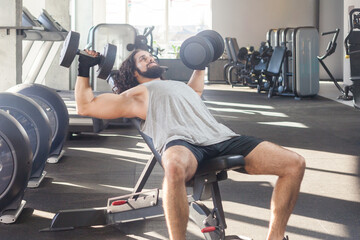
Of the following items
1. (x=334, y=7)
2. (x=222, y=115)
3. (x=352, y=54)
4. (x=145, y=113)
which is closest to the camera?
(x=145, y=113)

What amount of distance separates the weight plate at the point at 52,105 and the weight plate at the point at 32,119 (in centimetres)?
55

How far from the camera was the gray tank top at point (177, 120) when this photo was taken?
7.65ft

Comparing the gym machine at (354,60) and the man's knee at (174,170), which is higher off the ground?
the gym machine at (354,60)

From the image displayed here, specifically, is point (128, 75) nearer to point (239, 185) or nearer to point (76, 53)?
point (76, 53)

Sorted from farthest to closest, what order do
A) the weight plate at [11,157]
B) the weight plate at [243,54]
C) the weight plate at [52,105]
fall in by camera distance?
the weight plate at [243,54] < the weight plate at [52,105] < the weight plate at [11,157]

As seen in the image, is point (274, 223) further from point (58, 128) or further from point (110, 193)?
point (58, 128)

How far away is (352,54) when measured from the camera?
4.62 meters

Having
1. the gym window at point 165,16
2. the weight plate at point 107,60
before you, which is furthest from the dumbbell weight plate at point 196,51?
the gym window at point 165,16

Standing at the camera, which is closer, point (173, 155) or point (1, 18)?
point (173, 155)

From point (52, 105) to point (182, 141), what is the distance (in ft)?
5.53

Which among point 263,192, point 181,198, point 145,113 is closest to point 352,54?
point 263,192

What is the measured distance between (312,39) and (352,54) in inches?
183

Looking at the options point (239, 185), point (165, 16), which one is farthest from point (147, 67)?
point (165, 16)

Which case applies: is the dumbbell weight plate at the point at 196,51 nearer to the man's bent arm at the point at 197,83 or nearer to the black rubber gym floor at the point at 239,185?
the man's bent arm at the point at 197,83
